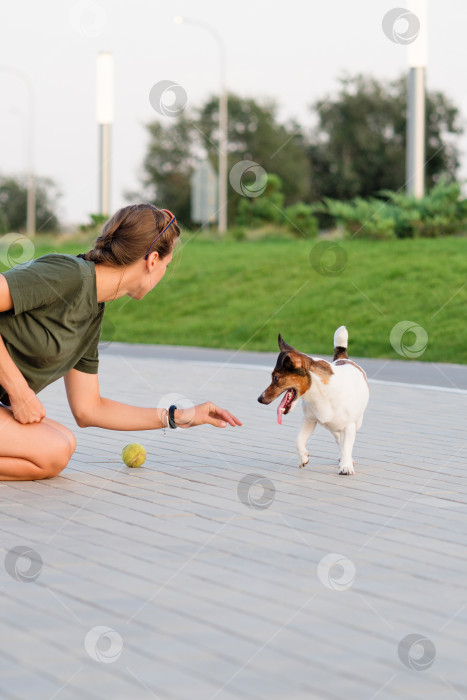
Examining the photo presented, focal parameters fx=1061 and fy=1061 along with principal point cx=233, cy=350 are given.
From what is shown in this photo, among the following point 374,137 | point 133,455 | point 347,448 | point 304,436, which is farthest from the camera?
point 374,137

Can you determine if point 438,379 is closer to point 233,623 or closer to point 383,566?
point 383,566

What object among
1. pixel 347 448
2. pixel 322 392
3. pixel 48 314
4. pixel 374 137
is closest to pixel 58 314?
pixel 48 314

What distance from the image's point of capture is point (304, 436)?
6875mm

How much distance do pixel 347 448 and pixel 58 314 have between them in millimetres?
2050

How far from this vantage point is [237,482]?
21.4 ft

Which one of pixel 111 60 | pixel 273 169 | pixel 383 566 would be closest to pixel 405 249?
pixel 111 60

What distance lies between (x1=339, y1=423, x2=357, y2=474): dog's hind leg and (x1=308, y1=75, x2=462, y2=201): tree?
60.9 meters

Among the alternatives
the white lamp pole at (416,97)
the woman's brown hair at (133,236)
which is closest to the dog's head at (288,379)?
the woman's brown hair at (133,236)

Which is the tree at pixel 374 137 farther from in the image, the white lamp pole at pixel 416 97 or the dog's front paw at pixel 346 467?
the dog's front paw at pixel 346 467

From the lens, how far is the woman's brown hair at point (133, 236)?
578 cm

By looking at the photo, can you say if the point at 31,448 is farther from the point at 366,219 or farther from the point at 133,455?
the point at 366,219

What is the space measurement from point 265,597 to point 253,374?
9950 millimetres

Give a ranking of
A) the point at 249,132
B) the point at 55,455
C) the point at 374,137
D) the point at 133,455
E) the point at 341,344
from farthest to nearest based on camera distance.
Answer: the point at 249,132 → the point at 374,137 → the point at 341,344 → the point at 133,455 → the point at 55,455

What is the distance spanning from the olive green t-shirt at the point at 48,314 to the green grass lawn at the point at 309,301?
10635mm
